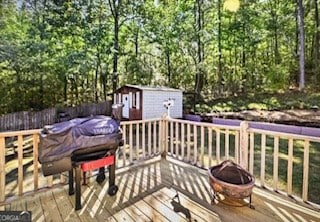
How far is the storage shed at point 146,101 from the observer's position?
10.4 m

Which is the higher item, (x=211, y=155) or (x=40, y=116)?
(x=40, y=116)

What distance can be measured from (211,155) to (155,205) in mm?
1366

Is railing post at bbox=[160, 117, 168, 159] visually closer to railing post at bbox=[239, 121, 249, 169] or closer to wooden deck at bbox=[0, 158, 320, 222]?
wooden deck at bbox=[0, 158, 320, 222]

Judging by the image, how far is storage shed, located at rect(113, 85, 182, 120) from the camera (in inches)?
408

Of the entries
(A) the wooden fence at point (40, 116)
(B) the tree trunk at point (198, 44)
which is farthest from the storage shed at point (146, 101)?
(B) the tree trunk at point (198, 44)

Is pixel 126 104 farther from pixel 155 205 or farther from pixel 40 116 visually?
pixel 155 205

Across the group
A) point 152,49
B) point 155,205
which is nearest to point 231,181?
point 155,205

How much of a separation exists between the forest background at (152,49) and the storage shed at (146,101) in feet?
7.40

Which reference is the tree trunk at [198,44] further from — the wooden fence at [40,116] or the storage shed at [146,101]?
the wooden fence at [40,116]

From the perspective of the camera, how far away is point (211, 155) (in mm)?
3539

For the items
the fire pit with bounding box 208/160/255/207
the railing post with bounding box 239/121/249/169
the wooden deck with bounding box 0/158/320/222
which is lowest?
the wooden deck with bounding box 0/158/320/222

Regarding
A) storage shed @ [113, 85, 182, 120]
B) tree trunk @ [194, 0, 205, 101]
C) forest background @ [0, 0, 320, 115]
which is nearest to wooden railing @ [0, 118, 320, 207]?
storage shed @ [113, 85, 182, 120]

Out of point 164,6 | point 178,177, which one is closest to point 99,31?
point 164,6

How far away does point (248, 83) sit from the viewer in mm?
16531
